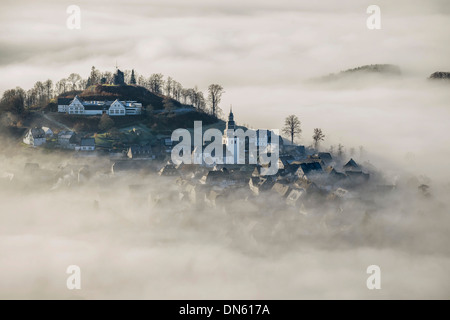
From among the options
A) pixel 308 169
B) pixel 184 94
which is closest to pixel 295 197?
pixel 308 169

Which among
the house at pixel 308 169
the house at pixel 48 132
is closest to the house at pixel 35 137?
the house at pixel 48 132

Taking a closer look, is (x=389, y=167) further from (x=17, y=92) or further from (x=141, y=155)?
(x=17, y=92)

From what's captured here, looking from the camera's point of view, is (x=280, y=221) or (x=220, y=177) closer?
(x=280, y=221)

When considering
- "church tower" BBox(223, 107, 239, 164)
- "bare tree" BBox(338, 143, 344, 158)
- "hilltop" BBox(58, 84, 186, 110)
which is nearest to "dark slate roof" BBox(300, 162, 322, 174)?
"church tower" BBox(223, 107, 239, 164)

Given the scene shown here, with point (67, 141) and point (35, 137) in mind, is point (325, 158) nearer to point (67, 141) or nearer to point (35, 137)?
point (67, 141)

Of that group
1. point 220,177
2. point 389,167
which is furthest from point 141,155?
point 389,167

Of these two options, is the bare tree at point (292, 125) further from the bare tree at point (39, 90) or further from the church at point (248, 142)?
the bare tree at point (39, 90)
